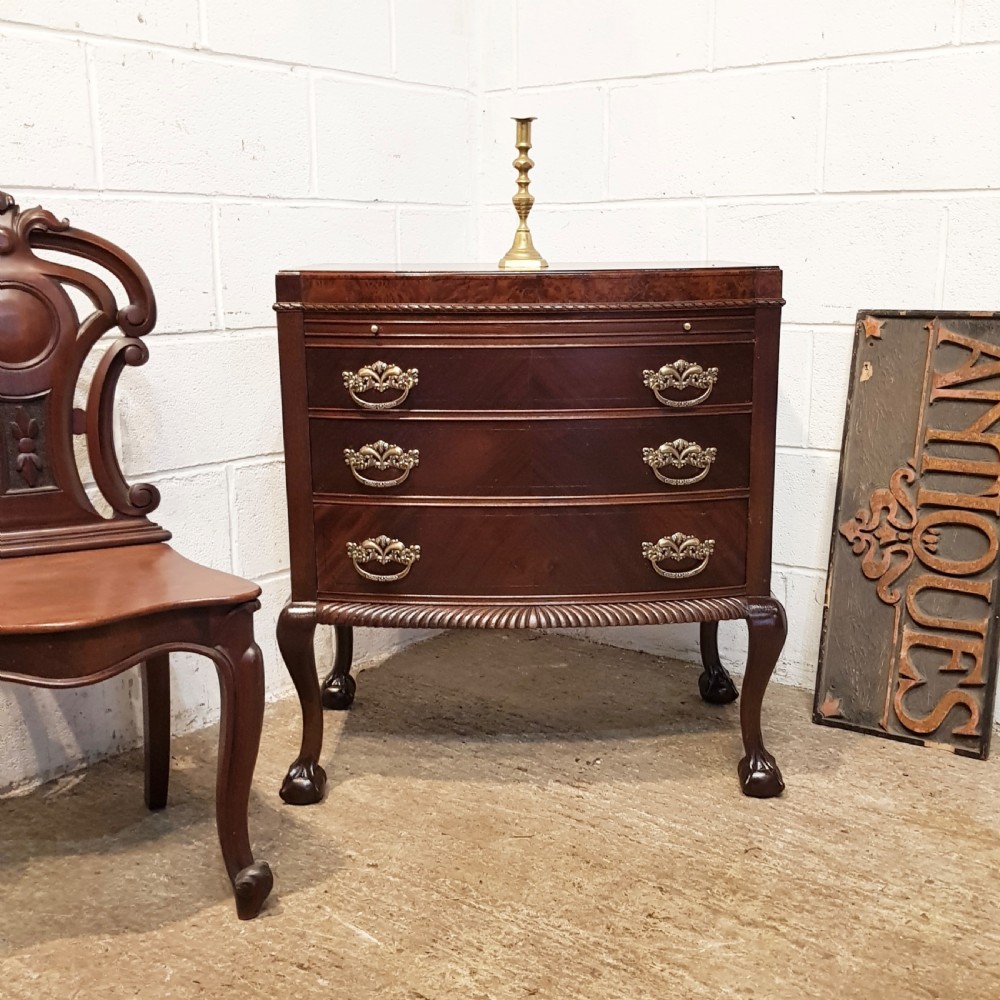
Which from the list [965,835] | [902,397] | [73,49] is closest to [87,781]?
[73,49]

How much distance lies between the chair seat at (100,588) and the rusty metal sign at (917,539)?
136 centimetres

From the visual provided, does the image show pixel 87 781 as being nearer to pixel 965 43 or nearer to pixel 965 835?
pixel 965 835

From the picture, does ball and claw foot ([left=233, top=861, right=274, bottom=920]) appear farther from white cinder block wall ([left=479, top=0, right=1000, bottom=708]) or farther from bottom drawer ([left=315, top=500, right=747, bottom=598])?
white cinder block wall ([left=479, top=0, right=1000, bottom=708])

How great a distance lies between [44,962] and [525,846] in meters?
0.76

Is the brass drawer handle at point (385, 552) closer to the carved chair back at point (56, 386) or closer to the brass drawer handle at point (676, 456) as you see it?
the carved chair back at point (56, 386)

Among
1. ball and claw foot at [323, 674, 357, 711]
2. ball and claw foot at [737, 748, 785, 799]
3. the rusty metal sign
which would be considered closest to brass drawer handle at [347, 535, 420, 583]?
ball and claw foot at [323, 674, 357, 711]

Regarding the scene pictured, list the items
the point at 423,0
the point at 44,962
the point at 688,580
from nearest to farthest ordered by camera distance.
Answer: the point at 44,962, the point at 688,580, the point at 423,0

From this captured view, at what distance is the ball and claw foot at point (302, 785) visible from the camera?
79.0 inches

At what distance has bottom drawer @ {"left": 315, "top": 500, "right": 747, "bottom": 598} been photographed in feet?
6.32

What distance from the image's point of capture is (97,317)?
6.07 feet

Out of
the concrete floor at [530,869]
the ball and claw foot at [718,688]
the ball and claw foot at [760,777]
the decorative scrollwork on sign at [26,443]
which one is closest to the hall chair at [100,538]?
the decorative scrollwork on sign at [26,443]

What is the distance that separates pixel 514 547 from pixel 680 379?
409 mm

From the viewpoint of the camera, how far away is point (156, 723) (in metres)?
1.95

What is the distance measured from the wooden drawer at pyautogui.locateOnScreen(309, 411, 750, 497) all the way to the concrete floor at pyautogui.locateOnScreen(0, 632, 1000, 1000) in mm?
586
